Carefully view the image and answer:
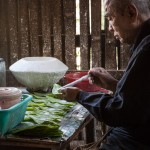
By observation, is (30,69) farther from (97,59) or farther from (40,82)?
(97,59)

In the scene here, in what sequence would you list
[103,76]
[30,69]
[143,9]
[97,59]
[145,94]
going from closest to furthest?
[145,94] → [143,9] → [103,76] → [30,69] → [97,59]

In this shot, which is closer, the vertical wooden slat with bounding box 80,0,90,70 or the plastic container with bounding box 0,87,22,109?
the plastic container with bounding box 0,87,22,109

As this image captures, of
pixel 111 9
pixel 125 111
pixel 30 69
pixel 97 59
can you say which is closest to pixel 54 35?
pixel 97 59

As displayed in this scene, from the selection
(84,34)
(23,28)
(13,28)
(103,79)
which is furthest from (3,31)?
(103,79)

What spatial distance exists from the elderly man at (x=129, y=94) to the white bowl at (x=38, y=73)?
0.91 meters

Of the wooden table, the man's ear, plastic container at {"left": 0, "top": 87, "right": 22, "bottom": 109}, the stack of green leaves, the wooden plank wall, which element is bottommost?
the wooden table

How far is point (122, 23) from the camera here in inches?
101

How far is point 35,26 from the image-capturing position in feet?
17.1

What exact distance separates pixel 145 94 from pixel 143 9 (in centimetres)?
67

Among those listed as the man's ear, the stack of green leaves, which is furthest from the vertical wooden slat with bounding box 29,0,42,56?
the man's ear

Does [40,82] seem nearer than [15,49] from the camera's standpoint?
Yes

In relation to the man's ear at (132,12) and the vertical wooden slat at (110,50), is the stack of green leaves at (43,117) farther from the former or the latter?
the vertical wooden slat at (110,50)

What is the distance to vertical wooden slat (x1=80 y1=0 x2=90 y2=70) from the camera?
501 centimetres

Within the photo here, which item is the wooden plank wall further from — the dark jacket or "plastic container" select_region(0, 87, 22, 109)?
the dark jacket
